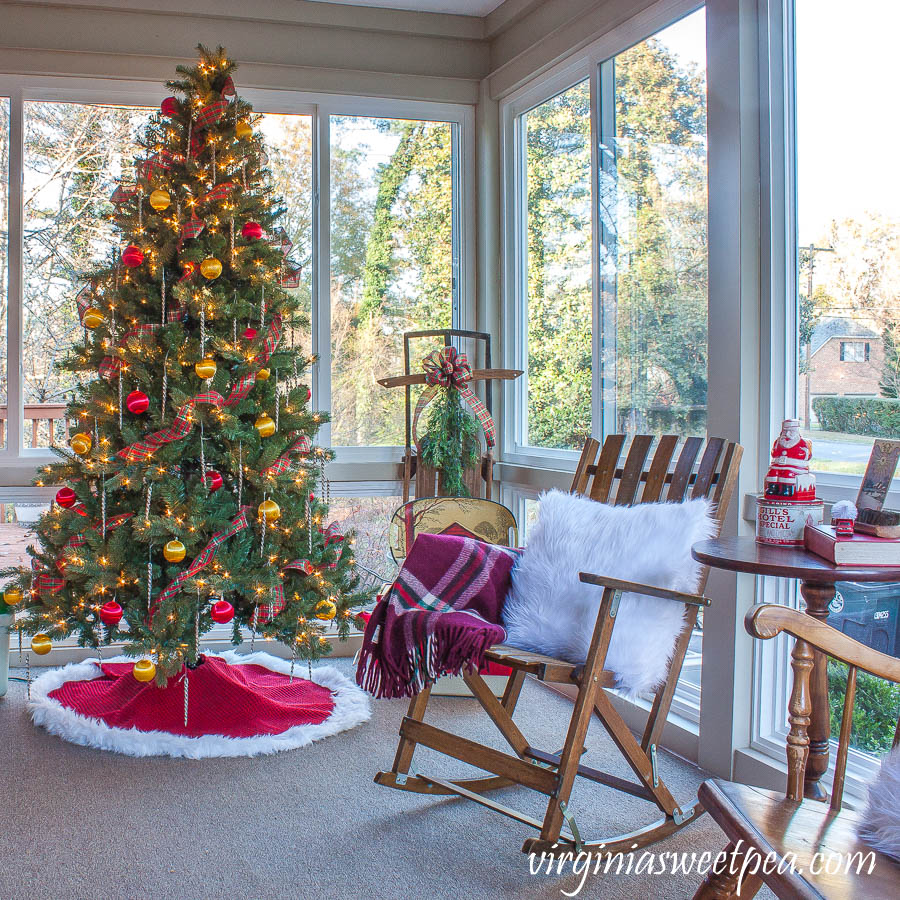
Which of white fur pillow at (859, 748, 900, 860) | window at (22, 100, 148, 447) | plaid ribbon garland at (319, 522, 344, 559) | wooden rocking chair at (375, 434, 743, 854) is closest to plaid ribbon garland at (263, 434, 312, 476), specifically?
plaid ribbon garland at (319, 522, 344, 559)

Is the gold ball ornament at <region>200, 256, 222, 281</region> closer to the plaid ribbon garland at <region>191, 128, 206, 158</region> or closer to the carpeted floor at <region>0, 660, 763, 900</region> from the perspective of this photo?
the plaid ribbon garland at <region>191, 128, 206, 158</region>

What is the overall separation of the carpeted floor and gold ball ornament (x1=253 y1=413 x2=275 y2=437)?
3.37 ft

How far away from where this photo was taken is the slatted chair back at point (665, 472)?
88.8 inches

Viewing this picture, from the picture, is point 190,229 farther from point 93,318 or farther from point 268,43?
point 268,43

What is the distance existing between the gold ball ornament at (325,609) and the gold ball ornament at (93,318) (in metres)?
1.20

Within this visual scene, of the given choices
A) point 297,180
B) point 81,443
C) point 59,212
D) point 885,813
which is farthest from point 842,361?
point 59,212

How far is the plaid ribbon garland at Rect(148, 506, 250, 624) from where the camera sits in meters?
2.78

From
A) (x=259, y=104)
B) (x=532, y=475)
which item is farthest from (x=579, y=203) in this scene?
(x=259, y=104)

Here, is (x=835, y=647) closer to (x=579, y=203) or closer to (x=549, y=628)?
(x=549, y=628)

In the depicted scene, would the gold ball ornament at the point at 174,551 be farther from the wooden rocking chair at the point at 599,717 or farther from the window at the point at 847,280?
the window at the point at 847,280

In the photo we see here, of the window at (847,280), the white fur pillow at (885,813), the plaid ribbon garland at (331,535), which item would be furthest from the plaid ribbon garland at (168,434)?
the white fur pillow at (885,813)

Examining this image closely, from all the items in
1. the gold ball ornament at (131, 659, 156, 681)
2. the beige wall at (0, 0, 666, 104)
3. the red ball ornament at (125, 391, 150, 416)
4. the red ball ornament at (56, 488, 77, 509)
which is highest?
the beige wall at (0, 0, 666, 104)

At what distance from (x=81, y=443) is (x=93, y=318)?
1.38ft

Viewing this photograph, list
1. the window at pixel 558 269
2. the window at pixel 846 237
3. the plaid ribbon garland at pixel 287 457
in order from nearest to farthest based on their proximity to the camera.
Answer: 1. the window at pixel 846 237
2. the plaid ribbon garland at pixel 287 457
3. the window at pixel 558 269
